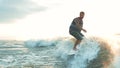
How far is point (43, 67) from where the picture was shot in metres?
21.1

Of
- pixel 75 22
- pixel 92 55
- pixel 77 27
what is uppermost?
pixel 75 22

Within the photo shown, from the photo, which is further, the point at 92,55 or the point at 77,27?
the point at 92,55

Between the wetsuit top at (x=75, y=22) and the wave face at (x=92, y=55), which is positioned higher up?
the wetsuit top at (x=75, y=22)

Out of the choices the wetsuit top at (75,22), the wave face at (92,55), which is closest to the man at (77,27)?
the wetsuit top at (75,22)

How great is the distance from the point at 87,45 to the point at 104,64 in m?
3.21

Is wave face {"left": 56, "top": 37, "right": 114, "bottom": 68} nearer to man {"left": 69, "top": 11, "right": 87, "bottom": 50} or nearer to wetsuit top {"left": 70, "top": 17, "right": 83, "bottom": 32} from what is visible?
man {"left": 69, "top": 11, "right": 87, "bottom": 50}

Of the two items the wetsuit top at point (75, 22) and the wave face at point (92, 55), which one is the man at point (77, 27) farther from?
the wave face at point (92, 55)

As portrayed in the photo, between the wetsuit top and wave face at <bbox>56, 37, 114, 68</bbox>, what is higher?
the wetsuit top

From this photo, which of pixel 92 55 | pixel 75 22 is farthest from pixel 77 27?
pixel 92 55

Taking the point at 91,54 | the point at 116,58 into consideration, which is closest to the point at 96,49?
the point at 91,54

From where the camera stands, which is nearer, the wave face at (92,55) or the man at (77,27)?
the man at (77,27)

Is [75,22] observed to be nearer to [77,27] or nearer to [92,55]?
[77,27]

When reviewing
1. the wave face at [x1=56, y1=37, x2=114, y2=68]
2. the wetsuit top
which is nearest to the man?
the wetsuit top

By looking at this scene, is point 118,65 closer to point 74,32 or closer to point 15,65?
point 74,32
